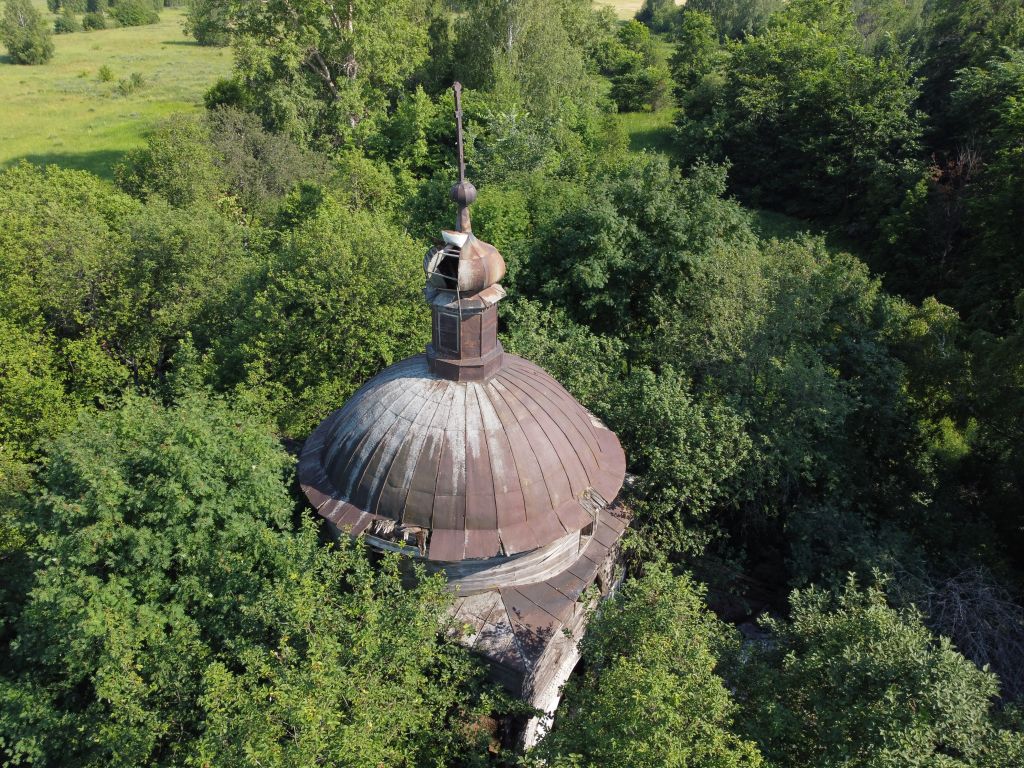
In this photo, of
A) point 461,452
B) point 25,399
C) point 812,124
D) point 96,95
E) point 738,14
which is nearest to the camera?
point 461,452

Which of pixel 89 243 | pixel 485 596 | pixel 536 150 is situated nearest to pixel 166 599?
pixel 485 596

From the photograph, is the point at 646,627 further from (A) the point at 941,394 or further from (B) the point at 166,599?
(A) the point at 941,394

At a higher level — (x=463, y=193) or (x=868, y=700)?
(x=463, y=193)

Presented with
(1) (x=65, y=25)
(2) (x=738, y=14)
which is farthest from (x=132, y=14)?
(2) (x=738, y=14)

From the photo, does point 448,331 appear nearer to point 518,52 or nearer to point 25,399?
point 25,399

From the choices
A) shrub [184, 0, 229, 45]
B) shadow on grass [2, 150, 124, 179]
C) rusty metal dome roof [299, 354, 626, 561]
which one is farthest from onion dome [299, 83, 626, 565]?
shadow on grass [2, 150, 124, 179]

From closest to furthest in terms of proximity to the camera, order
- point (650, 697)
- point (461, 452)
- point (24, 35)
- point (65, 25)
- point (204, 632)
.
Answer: point (650, 697) < point (204, 632) < point (461, 452) < point (24, 35) < point (65, 25)

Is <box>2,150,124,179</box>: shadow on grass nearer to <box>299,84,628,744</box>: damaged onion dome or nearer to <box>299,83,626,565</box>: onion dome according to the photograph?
<box>299,83,626,565</box>: onion dome
